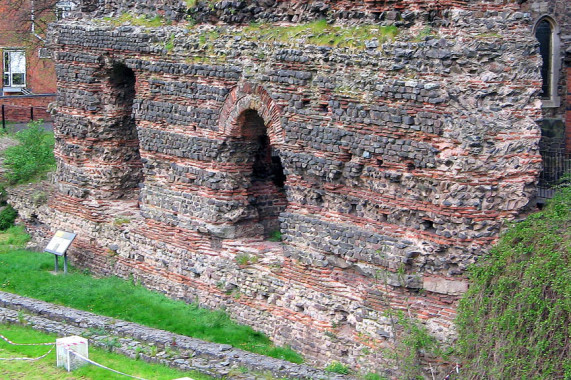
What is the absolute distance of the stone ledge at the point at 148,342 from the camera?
34.8 feet

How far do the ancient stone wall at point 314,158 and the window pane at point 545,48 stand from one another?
205 inches

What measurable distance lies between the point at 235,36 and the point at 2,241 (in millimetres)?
7459

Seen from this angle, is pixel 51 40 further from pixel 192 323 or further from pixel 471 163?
pixel 471 163

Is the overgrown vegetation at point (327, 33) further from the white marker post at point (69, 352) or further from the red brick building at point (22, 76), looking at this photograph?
the red brick building at point (22, 76)

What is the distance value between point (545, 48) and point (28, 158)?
10948mm

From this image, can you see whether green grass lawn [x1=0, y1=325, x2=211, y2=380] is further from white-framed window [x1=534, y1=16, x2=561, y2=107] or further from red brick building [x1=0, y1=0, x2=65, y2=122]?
red brick building [x1=0, y1=0, x2=65, y2=122]

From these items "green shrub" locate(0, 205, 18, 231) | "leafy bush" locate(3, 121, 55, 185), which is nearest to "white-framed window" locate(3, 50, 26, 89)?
"leafy bush" locate(3, 121, 55, 185)

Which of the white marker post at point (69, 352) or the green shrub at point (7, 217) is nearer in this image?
the white marker post at point (69, 352)

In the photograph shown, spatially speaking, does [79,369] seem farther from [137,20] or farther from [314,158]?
[137,20]

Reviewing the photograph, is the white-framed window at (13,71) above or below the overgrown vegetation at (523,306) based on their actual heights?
above

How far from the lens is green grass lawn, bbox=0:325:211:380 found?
34.3 feet

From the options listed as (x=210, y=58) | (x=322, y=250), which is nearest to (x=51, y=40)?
(x=210, y=58)

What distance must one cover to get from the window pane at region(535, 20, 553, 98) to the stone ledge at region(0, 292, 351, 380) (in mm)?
7534

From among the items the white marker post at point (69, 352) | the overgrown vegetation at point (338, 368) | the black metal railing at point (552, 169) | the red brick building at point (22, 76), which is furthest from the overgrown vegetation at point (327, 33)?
the red brick building at point (22, 76)
